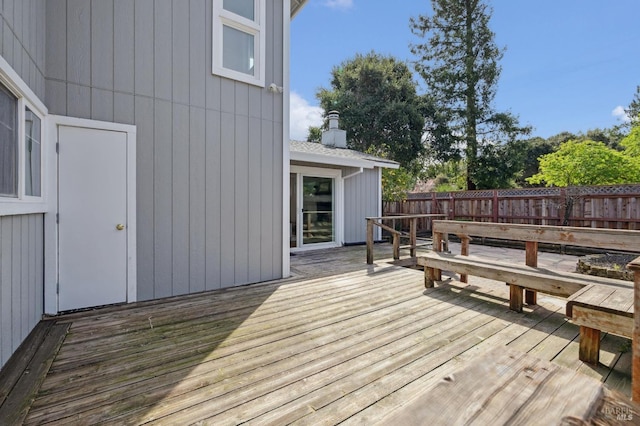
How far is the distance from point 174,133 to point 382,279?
3.39 metres

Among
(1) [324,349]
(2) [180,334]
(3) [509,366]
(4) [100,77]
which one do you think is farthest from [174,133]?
(3) [509,366]

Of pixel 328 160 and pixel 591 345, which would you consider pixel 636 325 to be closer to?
pixel 591 345

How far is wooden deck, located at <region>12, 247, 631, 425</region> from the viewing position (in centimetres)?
171

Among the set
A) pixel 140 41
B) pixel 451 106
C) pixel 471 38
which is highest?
pixel 471 38

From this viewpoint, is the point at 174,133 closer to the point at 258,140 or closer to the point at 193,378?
the point at 258,140

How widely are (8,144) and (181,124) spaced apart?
1666 mm

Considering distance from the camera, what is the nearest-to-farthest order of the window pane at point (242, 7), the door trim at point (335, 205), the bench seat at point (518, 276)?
the bench seat at point (518, 276)
the window pane at point (242, 7)
the door trim at point (335, 205)

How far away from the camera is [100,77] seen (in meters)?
3.21

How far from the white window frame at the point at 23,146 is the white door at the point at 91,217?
165mm

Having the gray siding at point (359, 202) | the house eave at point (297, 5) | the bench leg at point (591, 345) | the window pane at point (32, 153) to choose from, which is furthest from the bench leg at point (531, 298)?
the house eave at point (297, 5)

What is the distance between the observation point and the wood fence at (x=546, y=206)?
23.6 ft

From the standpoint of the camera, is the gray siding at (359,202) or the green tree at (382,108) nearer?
the gray siding at (359,202)

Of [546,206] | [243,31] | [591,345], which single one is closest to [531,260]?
[591,345]

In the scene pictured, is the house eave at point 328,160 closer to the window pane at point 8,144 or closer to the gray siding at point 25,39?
the gray siding at point 25,39
